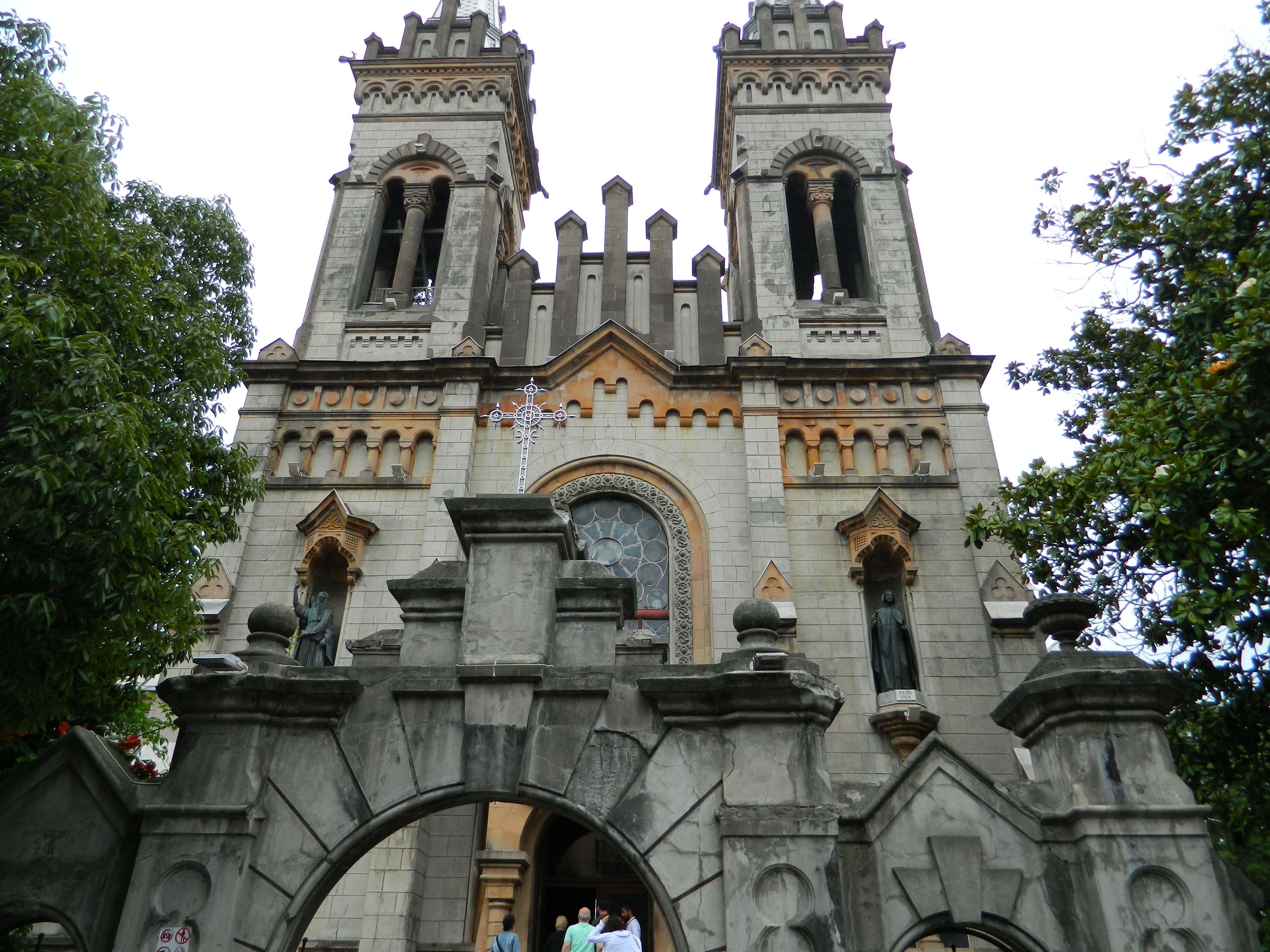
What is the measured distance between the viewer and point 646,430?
16453 millimetres

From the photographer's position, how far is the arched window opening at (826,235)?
19250 millimetres

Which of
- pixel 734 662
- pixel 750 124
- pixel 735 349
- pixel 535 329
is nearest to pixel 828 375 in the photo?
pixel 735 349

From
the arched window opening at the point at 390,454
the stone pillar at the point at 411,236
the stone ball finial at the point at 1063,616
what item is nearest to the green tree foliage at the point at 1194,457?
the stone ball finial at the point at 1063,616

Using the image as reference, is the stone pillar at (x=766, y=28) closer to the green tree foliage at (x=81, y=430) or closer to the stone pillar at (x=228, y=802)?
the green tree foliage at (x=81, y=430)

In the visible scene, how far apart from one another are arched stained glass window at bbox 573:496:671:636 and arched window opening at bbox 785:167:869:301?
6183mm

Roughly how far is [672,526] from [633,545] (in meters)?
0.72

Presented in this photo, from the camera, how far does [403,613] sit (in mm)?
7434

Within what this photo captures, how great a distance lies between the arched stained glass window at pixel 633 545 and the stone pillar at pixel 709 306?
11.1ft

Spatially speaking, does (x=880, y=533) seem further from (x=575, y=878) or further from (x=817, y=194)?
(x=817, y=194)

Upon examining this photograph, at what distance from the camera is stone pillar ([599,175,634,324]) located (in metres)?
18.2

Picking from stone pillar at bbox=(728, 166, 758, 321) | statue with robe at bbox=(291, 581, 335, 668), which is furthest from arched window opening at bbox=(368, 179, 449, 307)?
statue with robe at bbox=(291, 581, 335, 668)

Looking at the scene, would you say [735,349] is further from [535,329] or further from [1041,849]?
[1041,849]

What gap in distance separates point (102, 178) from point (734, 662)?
8200 millimetres

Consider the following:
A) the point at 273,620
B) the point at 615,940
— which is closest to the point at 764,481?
the point at 615,940
